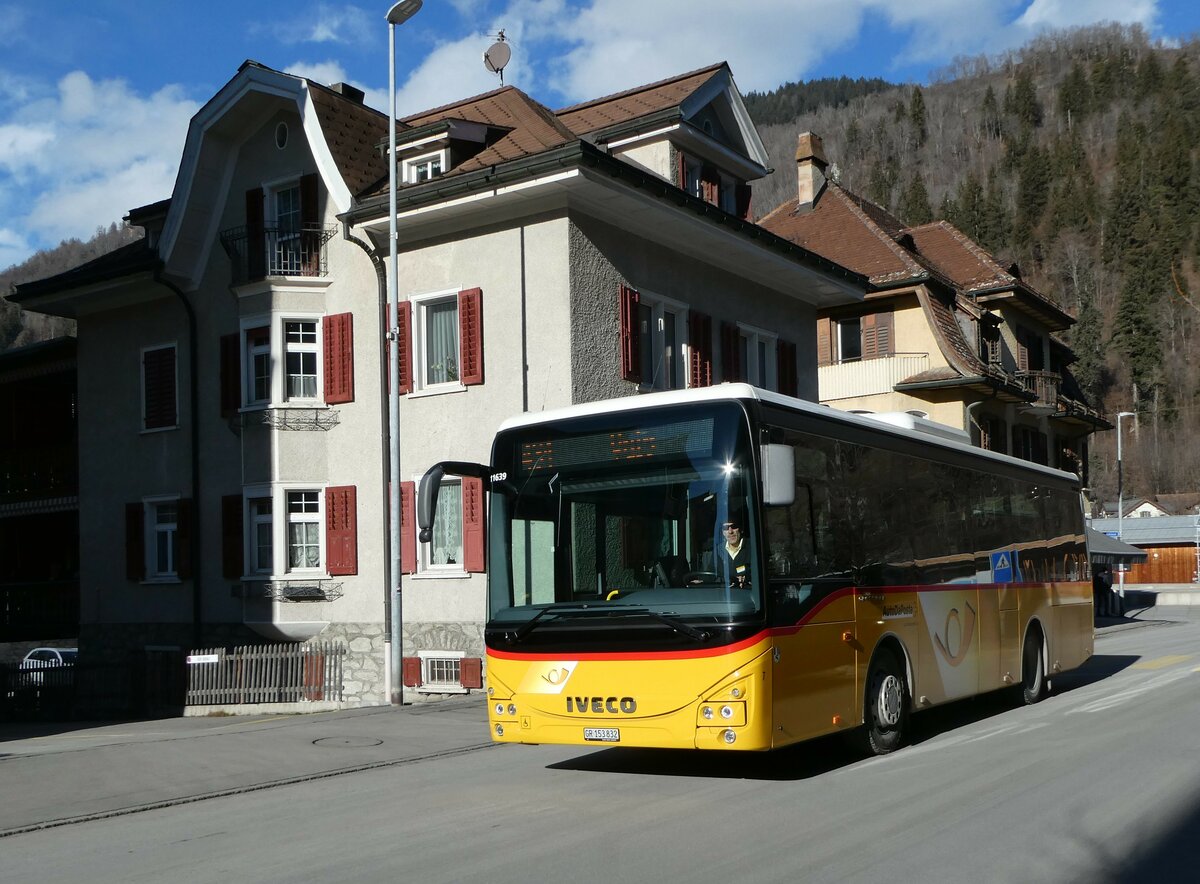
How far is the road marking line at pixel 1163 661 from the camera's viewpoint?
21.6m

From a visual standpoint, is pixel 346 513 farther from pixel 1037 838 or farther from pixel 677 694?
pixel 1037 838

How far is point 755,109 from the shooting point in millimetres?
196500

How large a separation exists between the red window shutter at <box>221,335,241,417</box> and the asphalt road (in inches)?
442

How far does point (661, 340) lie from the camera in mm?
23609

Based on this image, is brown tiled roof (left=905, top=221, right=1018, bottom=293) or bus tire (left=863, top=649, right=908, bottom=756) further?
brown tiled roof (left=905, top=221, right=1018, bottom=293)

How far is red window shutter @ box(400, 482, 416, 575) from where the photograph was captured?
22.5 m

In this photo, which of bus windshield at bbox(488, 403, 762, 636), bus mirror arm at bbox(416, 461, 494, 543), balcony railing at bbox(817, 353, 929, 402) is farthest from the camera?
balcony railing at bbox(817, 353, 929, 402)

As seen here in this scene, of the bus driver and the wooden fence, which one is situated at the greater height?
the bus driver

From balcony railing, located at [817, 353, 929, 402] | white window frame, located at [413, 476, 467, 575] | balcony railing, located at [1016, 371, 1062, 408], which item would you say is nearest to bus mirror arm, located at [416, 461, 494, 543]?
white window frame, located at [413, 476, 467, 575]

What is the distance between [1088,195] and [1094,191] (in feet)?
5.05

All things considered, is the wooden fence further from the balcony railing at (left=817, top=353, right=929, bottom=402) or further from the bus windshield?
the balcony railing at (left=817, top=353, right=929, bottom=402)

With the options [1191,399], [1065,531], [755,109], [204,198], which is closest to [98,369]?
[204,198]

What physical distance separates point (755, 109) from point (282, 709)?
18432 cm

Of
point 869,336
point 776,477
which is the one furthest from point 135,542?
point 869,336
